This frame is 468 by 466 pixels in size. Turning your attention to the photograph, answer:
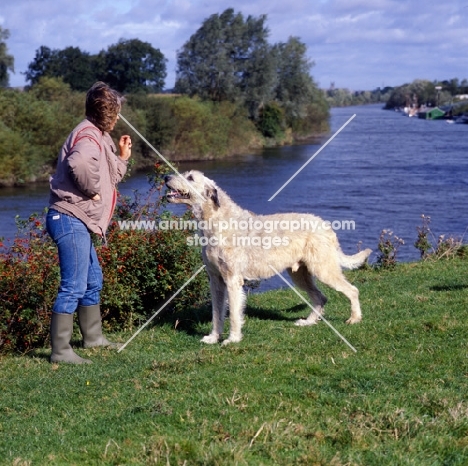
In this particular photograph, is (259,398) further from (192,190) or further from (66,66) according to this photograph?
(66,66)

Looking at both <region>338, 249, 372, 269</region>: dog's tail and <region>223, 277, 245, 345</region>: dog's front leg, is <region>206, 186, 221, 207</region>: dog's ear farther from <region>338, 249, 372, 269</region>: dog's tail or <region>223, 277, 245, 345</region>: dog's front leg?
<region>338, 249, 372, 269</region>: dog's tail

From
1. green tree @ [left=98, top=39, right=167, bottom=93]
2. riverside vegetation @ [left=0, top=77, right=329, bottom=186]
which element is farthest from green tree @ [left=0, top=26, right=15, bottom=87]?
green tree @ [left=98, top=39, right=167, bottom=93]

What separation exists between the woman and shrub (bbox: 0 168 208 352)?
1.61 m

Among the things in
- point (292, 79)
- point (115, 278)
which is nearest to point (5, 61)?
point (292, 79)

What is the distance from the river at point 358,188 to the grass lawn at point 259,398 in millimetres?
8537

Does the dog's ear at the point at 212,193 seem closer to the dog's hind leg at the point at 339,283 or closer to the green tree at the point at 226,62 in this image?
the dog's hind leg at the point at 339,283

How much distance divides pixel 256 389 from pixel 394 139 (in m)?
66.3

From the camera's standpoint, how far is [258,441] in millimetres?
4789

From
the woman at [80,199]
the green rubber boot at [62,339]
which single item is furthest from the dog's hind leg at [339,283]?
the green rubber boot at [62,339]

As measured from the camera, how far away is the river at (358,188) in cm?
2666

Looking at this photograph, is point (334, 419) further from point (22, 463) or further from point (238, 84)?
point (238, 84)

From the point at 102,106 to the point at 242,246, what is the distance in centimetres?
228

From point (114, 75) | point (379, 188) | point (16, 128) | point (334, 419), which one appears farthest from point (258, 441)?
point (114, 75)

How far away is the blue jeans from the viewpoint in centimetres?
722
